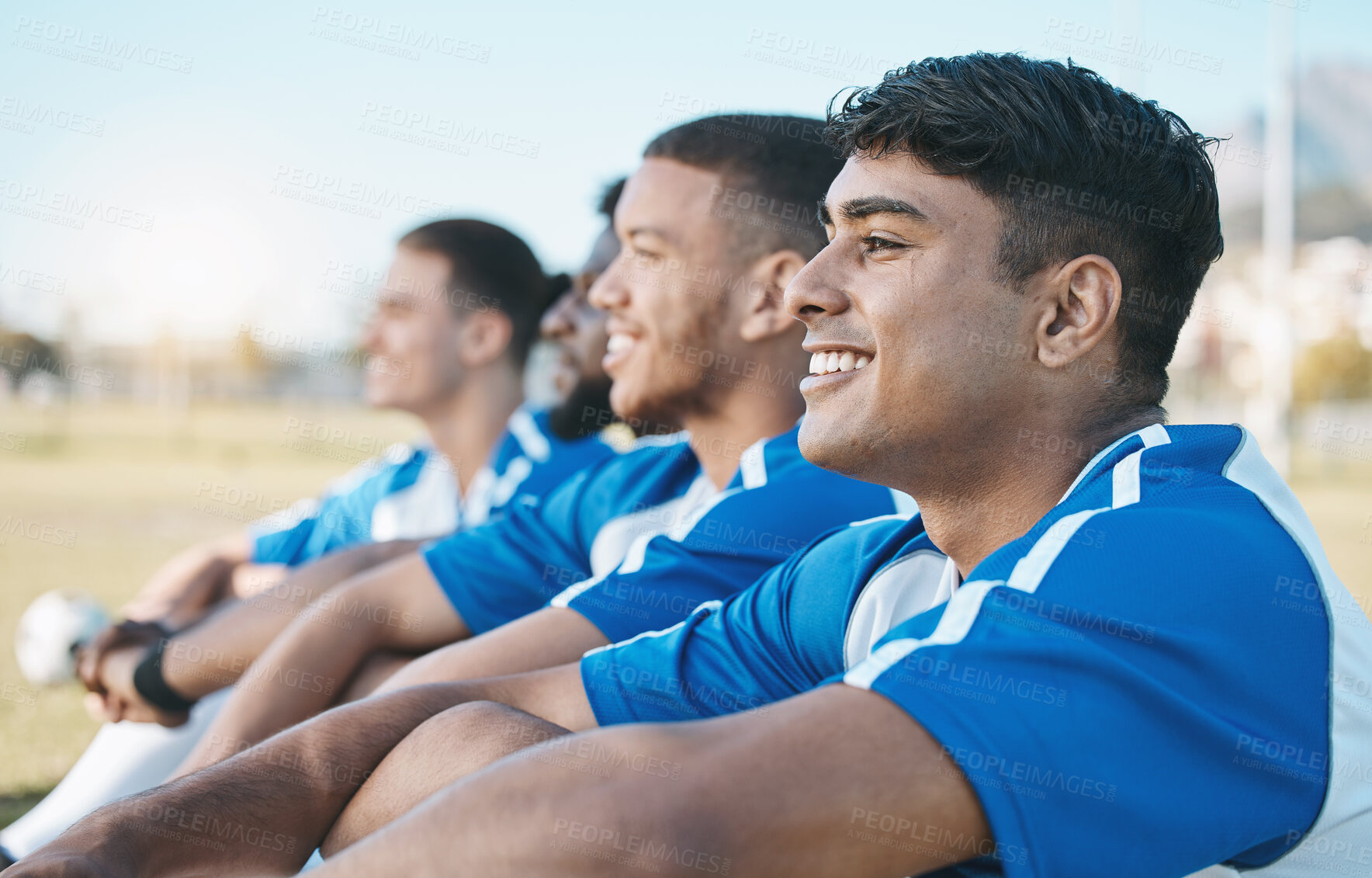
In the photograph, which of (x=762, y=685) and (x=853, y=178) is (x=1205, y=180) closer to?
(x=853, y=178)

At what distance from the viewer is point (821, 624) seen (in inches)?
66.7

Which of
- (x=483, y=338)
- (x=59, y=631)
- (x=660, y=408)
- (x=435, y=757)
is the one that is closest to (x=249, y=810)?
(x=435, y=757)

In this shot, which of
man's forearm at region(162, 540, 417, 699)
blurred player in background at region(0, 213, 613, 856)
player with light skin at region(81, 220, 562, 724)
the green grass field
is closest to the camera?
man's forearm at region(162, 540, 417, 699)

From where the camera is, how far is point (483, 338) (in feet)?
15.2

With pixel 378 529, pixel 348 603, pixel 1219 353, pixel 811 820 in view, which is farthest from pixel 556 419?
pixel 1219 353

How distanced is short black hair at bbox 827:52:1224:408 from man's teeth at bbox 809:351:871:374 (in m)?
0.25

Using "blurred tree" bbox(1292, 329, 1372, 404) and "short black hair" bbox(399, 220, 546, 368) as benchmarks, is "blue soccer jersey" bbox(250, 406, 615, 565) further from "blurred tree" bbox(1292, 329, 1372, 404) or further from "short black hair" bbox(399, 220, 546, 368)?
"blurred tree" bbox(1292, 329, 1372, 404)

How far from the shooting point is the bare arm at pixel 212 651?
3.00m

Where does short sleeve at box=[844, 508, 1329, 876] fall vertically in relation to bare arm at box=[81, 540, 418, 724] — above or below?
above

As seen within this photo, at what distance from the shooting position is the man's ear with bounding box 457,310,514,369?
181 inches

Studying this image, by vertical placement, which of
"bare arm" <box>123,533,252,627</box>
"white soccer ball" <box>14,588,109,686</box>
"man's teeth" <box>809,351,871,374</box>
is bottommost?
"white soccer ball" <box>14,588,109,686</box>

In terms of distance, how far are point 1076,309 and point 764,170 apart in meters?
1.36

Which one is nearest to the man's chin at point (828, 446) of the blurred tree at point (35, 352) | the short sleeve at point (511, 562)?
the short sleeve at point (511, 562)

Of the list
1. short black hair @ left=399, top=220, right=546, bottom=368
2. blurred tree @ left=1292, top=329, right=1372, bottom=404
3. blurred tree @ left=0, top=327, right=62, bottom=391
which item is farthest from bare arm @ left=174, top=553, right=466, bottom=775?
blurred tree @ left=1292, top=329, right=1372, bottom=404
